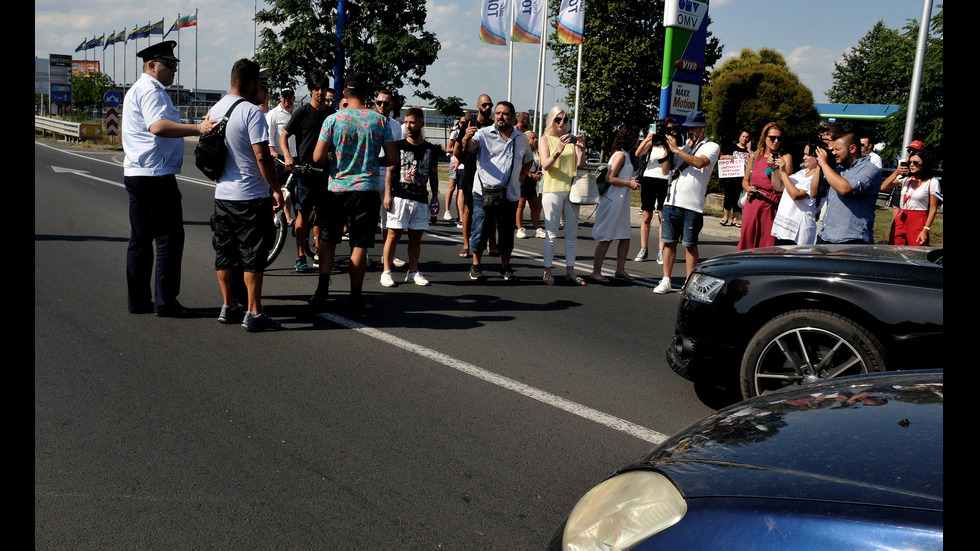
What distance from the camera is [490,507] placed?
333 cm

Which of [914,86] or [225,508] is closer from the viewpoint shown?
[225,508]

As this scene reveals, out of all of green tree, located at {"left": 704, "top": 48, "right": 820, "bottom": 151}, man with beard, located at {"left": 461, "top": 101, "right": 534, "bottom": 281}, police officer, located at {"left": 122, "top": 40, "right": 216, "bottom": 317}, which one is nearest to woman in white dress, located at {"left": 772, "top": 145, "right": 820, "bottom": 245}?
man with beard, located at {"left": 461, "top": 101, "right": 534, "bottom": 281}

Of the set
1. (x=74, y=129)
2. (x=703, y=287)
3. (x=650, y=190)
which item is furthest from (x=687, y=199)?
(x=74, y=129)

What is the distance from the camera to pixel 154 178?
623 centimetres

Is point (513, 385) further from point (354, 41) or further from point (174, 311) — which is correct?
point (354, 41)

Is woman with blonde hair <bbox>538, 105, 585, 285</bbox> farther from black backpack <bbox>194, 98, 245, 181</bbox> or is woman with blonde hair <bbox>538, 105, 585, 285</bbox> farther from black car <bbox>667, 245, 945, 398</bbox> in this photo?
black car <bbox>667, 245, 945, 398</bbox>

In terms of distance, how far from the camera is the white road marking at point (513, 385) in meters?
4.32

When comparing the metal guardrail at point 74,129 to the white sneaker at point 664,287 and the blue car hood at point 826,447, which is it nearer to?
the white sneaker at point 664,287

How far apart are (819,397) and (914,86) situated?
13970mm

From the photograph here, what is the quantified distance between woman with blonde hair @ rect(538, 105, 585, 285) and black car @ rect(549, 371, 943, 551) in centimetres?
630

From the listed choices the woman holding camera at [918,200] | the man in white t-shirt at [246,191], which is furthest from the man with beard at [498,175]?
the woman holding camera at [918,200]

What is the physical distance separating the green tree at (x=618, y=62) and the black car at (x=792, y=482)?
41007mm

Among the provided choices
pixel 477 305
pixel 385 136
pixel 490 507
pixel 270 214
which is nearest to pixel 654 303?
pixel 477 305
